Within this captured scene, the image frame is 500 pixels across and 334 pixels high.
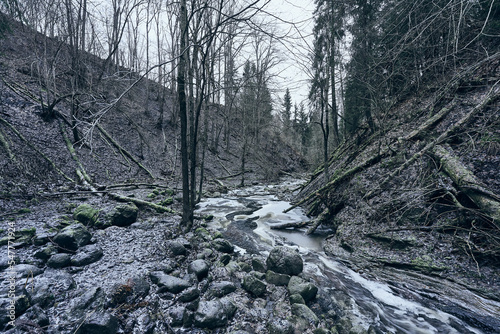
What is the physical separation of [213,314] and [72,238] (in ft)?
10.6

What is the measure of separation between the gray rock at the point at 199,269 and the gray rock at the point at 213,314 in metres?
0.78

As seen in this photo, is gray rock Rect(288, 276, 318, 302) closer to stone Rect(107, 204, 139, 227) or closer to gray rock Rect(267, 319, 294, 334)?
gray rock Rect(267, 319, 294, 334)

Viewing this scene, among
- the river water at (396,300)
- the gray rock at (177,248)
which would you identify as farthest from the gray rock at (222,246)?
the gray rock at (177,248)

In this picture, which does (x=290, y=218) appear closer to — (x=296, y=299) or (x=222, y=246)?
(x=222, y=246)

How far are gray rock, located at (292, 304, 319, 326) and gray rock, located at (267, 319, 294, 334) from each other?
0.75ft

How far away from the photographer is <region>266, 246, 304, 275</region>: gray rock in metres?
4.25

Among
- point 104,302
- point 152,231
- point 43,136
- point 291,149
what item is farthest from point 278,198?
point 291,149

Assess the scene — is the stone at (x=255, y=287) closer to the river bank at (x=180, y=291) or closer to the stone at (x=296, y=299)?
the river bank at (x=180, y=291)

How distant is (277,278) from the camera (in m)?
4.01

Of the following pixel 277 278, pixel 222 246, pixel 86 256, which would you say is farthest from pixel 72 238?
pixel 277 278

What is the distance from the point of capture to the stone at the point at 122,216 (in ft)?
18.6

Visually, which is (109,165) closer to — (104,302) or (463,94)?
(104,302)

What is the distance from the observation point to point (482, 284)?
3.60m

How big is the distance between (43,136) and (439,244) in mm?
14433
